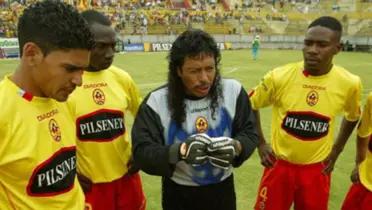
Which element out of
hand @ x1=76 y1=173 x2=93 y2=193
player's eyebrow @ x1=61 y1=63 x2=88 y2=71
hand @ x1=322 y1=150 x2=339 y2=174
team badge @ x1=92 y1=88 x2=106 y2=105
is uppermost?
player's eyebrow @ x1=61 y1=63 x2=88 y2=71

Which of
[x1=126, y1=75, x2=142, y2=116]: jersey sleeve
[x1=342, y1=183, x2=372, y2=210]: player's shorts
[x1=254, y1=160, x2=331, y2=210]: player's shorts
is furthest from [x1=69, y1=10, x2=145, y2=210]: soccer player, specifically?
[x1=342, y1=183, x2=372, y2=210]: player's shorts

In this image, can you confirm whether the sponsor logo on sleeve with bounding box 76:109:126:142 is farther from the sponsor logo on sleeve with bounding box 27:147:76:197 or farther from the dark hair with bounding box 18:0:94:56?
the dark hair with bounding box 18:0:94:56

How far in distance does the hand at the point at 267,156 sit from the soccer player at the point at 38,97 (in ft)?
7.93

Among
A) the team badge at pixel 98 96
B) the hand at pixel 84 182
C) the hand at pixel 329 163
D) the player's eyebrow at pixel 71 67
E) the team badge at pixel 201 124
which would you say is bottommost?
the hand at pixel 329 163

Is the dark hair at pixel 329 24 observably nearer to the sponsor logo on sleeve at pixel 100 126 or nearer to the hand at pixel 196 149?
the sponsor logo on sleeve at pixel 100 126

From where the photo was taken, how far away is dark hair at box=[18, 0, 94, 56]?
97.7 inches

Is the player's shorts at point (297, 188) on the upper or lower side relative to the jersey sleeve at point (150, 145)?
lower

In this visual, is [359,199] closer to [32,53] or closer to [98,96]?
[98,96]

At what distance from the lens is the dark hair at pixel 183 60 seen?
2957 mm

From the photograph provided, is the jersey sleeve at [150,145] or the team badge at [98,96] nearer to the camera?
the jersey sleeve at [150,145]

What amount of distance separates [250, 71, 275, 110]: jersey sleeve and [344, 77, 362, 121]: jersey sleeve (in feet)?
2.48

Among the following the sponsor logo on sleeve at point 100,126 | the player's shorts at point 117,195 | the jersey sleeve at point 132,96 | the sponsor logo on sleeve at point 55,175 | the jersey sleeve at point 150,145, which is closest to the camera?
the sponsor logo on sleeve at point 55,175

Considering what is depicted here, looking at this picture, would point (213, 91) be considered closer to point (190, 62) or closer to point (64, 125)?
point (190, 62)

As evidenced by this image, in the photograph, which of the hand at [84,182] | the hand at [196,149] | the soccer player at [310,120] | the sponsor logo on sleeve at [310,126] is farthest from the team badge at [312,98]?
the hand at [84,182]
